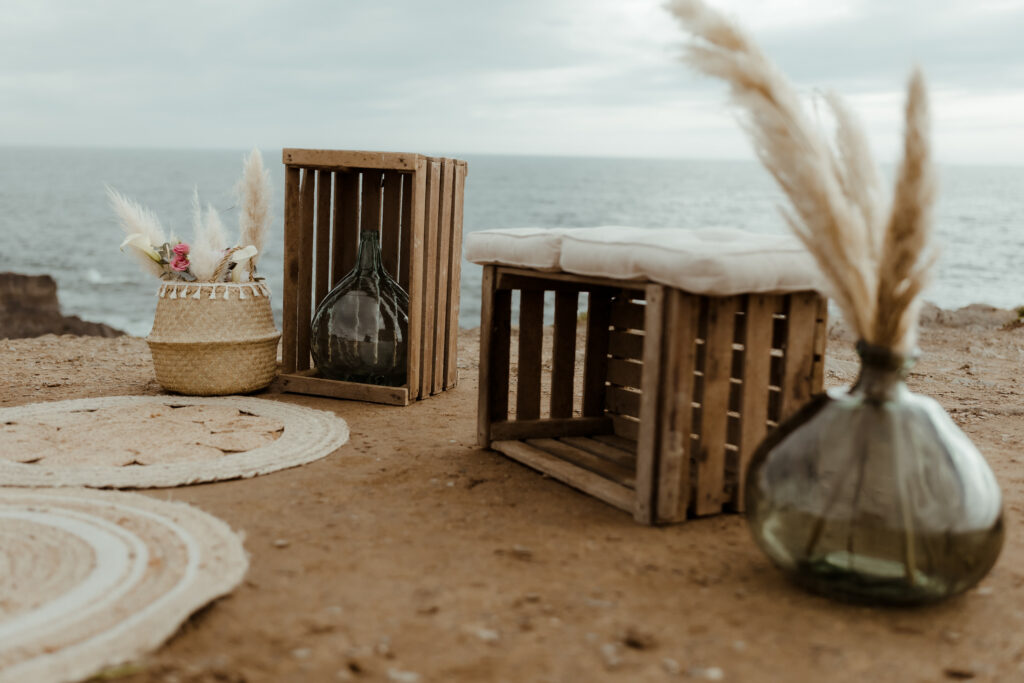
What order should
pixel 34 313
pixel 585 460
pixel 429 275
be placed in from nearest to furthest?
pixel 585 460 < pixel 429 275 < pixel 34 313

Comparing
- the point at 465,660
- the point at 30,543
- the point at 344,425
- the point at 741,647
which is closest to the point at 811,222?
the point at 741,647

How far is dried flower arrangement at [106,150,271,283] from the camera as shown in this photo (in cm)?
427

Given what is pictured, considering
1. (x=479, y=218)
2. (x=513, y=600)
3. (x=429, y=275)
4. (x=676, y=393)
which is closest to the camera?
(x=513, y=600)

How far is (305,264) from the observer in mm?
4520

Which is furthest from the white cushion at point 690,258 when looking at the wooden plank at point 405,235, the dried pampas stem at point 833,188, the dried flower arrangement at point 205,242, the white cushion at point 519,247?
the dried flower arrangement at point 205,242

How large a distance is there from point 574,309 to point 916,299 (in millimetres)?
1712

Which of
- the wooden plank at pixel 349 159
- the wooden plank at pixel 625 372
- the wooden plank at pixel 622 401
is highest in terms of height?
the wooden plank at pixel 349 159

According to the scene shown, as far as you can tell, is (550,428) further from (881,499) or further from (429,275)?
(881,499)

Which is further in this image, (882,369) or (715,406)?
(715,406)

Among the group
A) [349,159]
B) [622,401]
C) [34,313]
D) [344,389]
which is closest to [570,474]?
[622,401]

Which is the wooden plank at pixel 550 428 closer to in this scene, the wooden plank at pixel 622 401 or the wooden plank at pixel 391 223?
the wooden plank at pixel 622 401

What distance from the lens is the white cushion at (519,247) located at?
2.87 m

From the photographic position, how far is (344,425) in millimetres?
3746

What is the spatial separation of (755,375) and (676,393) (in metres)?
0.28
